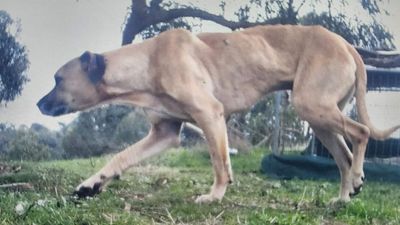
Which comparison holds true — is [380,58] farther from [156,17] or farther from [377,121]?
[156,17]

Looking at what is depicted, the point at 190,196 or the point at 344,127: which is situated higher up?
the point at 344,127

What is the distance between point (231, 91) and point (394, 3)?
0.61m

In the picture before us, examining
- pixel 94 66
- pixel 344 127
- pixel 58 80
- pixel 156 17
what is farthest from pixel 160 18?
pixel 344 127

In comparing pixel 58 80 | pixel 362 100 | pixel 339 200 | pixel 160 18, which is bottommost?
pixel 339 200

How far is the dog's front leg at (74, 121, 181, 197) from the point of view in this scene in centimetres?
213

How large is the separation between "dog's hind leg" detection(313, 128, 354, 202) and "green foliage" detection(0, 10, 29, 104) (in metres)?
0.87

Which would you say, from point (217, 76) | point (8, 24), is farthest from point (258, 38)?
point (8, 24)

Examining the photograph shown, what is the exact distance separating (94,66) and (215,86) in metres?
0.35

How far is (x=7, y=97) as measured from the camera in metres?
2.16

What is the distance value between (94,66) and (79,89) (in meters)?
0.08

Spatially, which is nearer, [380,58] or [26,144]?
[26,144]

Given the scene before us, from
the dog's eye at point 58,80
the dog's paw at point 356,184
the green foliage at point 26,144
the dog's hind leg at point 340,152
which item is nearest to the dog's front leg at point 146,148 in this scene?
the green foliage at point 26,144

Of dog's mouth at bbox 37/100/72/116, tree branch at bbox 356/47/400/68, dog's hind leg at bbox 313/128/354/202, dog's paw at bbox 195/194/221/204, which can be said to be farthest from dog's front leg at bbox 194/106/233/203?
tree branch at bbox 356/47/400/68

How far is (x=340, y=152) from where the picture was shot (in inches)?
85.7
